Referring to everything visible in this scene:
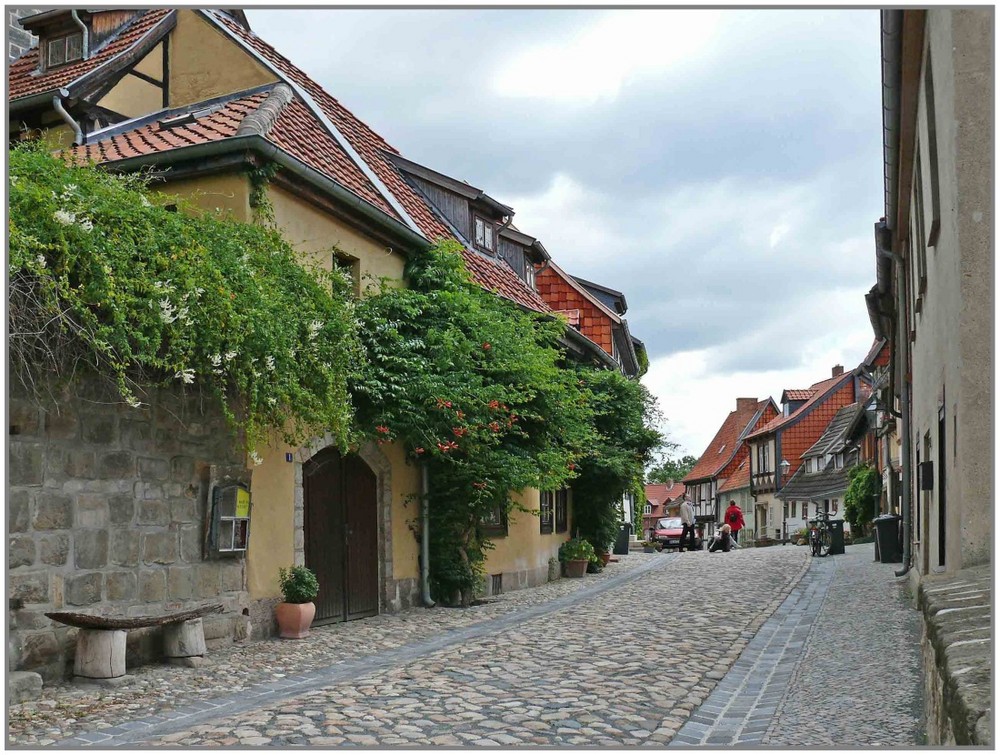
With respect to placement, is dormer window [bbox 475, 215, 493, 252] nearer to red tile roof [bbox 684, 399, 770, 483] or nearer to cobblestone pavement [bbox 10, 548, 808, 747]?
cobblestone pavement [bbox 10, 548, 808, 747]

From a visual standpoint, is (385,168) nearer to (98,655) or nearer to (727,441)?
(98,655)

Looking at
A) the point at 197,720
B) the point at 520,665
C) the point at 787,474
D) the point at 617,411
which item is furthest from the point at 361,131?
the point at 787,474

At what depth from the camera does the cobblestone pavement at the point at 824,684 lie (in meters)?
5.64

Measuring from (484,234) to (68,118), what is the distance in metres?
8.90

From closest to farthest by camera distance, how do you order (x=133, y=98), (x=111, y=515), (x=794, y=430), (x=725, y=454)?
(x=111, y=515)
(x=133, y=98)
(x=794, y=430)
(x=725, y=454)

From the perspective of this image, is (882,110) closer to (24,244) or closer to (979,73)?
(979,73)

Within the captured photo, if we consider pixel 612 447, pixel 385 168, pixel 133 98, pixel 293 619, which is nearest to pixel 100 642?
pixel 293 619

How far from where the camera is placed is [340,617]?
12039 mm

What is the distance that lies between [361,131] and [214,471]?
35.0 ft

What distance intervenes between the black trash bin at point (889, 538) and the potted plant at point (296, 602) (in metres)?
11.3

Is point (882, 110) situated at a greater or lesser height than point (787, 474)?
greater

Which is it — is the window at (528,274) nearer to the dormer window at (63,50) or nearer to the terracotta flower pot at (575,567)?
the terracotta flower pot at (575,567)

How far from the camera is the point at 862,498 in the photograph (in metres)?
32.2

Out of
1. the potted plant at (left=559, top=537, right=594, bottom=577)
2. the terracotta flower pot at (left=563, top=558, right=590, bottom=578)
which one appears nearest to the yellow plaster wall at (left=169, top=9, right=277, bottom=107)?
the potted plant at (left=559, top=537, right=594, bottom=577)
